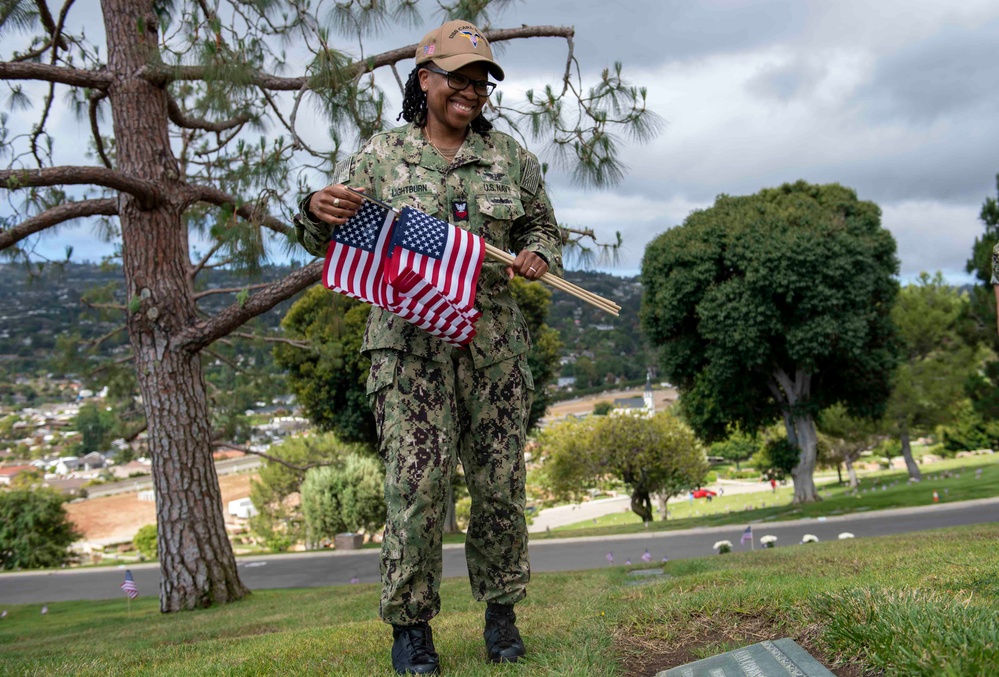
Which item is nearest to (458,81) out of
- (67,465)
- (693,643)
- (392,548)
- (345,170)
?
(345,170)

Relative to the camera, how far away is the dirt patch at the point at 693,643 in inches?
121

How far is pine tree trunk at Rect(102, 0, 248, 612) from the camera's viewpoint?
9.18 m

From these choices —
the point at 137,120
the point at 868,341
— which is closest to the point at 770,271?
the point at 868,341

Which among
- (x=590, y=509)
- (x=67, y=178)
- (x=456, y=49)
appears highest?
(x=67, y=178)

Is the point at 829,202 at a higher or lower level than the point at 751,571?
higher

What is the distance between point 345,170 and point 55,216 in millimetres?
6205

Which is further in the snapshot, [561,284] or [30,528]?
[30,528]

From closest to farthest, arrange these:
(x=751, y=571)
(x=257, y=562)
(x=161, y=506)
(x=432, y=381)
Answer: (x=432, y=381) < (x=751, y=571) < (x=161, y=506) < (x=257, y=562)

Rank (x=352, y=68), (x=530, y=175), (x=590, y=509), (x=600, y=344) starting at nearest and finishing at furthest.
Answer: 1. (x=530, y=175)
2. (x=352, y=68)
3. (x=590, y=509)
4. (x=600, y=344)

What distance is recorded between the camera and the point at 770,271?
21.3 meters

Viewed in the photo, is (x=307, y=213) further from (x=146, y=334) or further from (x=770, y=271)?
(x=770, y=271)

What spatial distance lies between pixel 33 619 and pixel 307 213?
33.1 feet

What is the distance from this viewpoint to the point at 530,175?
374cm

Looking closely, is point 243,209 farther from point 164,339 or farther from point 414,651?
point 414,651
